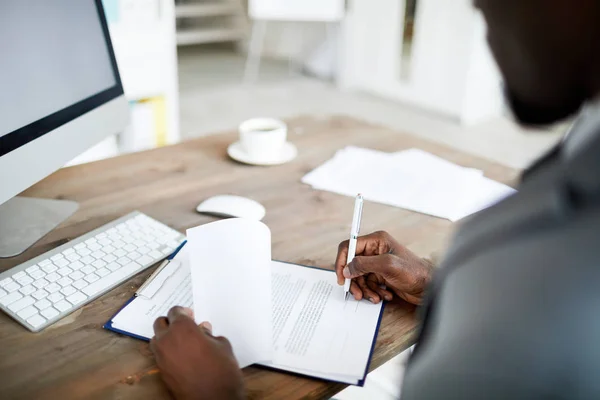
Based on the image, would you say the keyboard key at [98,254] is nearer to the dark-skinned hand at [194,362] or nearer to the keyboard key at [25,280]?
the keyboard key at [25,280]

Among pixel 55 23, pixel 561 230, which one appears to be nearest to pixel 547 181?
pixel 561 230

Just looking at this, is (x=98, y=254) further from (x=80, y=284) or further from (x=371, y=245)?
(x=371, y=245)

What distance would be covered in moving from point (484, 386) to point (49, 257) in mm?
662

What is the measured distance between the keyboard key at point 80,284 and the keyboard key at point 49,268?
0.05m

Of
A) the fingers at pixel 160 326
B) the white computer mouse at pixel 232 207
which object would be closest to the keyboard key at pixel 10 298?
the fingers at pixel 160 326

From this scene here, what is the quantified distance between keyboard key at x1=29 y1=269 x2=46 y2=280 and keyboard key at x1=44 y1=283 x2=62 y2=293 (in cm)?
3

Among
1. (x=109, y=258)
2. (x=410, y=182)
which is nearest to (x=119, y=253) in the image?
(x=109, y=258)

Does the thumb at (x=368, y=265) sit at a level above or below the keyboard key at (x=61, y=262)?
above

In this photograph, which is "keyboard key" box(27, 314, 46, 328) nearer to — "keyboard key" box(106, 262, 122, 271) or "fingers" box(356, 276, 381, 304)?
"keyboard key" box(106, 262, 122, 271)

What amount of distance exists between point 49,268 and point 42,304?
9 centimetres

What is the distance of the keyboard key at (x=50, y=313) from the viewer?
736mm

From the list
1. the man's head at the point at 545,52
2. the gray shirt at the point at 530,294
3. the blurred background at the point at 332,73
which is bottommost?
the blurred background at the point at 332,73

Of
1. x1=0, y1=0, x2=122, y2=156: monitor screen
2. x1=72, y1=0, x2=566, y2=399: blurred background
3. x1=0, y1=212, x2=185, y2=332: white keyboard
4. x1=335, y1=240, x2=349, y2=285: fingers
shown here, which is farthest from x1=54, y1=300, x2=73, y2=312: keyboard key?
x1=72, y1=0, x2=566, y2=399: blurred background

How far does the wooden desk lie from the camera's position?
647mm
